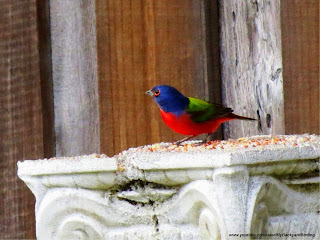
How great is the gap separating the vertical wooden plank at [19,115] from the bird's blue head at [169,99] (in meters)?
0.50

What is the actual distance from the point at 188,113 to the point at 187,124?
5cm

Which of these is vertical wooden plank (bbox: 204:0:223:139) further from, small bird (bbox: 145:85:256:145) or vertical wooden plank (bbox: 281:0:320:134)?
vertical wooden plank (bbox: 281:0:320:134)

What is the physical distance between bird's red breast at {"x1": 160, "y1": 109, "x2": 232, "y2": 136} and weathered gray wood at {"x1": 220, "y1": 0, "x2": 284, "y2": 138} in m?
0.13

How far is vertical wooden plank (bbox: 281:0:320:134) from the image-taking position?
144 inches

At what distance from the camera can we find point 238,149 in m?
2.81

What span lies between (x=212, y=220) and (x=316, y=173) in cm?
42

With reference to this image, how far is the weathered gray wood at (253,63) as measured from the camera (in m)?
3.66

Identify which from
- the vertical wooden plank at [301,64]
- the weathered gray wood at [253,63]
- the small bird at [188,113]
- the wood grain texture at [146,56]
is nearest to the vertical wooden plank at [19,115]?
the wood grain texture at [146,56]

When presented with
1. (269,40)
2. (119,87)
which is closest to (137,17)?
(119,87)

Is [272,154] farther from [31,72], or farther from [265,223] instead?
[31,72]

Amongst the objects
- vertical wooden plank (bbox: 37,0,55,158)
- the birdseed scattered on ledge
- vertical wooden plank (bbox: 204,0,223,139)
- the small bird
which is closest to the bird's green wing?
the small bird

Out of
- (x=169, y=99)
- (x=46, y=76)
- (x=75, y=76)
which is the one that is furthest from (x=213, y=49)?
(x=46, y=76)

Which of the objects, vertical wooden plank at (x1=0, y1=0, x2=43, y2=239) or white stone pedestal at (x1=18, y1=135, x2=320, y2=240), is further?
vertical wooden plank at (x1=0, y1=0, x2=43, y2=239)

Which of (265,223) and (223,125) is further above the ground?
(223,125)
